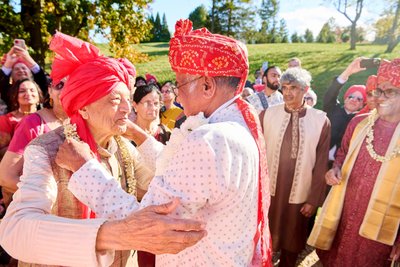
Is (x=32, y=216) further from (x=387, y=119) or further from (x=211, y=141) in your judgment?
(x=387, y=119)

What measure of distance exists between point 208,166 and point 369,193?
8.69ft

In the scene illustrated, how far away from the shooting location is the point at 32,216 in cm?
133

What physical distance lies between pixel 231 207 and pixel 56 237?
2.39ft

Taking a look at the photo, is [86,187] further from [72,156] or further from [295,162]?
[295,162]

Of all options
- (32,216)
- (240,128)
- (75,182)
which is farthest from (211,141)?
(32,216)

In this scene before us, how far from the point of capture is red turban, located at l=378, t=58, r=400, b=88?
3.26 m

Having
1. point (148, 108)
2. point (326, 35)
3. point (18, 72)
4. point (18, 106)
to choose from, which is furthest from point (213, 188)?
point (326, 35)

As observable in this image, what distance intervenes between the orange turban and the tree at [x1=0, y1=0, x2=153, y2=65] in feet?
30.8

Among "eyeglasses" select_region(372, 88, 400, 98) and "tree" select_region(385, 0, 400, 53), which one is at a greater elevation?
"tree" select_region(385, 0, 400, 53)

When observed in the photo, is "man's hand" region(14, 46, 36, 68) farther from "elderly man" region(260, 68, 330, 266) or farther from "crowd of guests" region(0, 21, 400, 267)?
"elderly man" region(260, 68, 330, 266)

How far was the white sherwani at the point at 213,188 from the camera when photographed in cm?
135

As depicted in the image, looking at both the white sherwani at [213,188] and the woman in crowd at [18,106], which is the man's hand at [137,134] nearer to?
the white sherwani at [213,188]

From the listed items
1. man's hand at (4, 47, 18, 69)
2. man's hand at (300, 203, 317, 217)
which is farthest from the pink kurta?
man's hand at (4, 47, 18, 69)

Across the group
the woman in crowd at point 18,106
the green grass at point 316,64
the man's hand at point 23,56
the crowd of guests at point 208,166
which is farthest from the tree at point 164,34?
the crowd of guests at point 208,166
